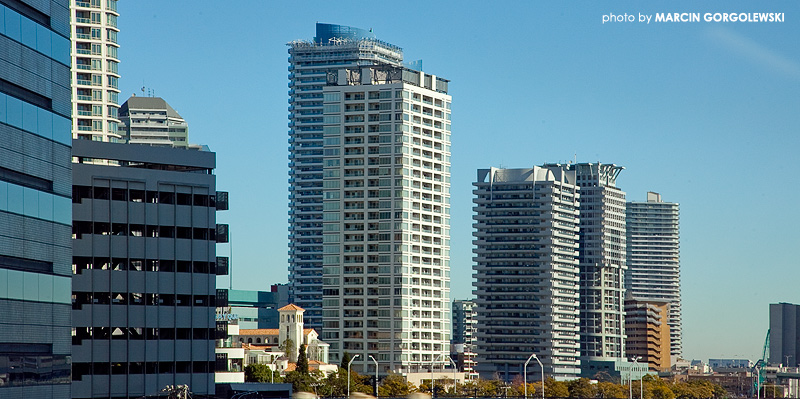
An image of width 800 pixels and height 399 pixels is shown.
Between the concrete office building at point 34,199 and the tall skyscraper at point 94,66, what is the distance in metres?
98.7

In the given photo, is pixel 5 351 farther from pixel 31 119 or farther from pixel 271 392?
pixel 271 392

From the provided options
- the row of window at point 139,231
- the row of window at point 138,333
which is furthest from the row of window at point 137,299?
the row of window at point 139,231

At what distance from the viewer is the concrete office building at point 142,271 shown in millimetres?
104625

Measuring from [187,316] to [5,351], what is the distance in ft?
111

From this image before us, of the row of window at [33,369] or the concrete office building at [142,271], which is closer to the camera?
the row of window at [33,369]

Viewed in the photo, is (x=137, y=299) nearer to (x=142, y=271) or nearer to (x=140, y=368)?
(x=142, y=271)

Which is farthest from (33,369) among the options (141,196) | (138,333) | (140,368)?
(141,196)

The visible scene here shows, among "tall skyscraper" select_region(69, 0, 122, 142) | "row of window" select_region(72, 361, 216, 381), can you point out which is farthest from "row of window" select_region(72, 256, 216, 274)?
"tall skyscraper" select_region(69, 0, 122, 142)

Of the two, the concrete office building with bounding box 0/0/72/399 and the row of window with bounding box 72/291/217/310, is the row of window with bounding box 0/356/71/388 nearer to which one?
the concrete office building with bounding box 0/0/72/399

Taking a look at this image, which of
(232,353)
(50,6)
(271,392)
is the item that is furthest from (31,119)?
(232,353)

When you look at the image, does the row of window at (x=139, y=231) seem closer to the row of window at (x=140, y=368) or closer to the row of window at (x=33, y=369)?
the row of window at (x=140, y=368)

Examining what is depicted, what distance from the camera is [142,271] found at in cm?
10788

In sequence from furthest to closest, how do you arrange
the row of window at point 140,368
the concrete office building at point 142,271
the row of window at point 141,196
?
the row of window at point 141,196 < the concrete office building at point 142,271 < the row of window at point 140,368

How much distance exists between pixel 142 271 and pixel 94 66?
86609 mm
